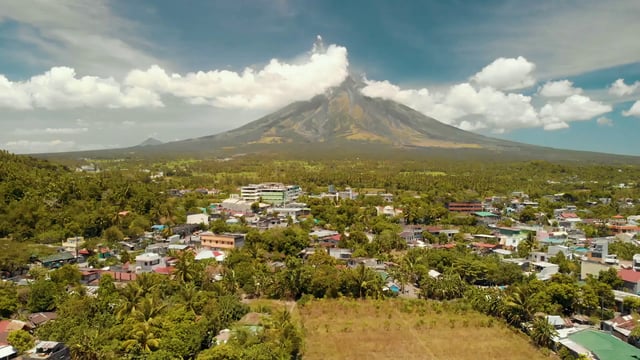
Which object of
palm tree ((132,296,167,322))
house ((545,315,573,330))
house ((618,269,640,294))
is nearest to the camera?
palm tree ((132,296,167,322))

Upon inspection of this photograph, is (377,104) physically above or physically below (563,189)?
above

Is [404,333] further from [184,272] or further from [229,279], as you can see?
[184,272]

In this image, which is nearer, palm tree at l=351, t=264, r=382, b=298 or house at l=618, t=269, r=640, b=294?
house at l=618, t=269, r=640, b=294

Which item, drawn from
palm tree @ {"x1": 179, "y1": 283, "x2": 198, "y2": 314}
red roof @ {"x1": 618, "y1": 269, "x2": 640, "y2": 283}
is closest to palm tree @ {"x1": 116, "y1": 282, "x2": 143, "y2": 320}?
palm tree @ {"x1": 179, "y1": 283, "x2": 198, "y2": 314}

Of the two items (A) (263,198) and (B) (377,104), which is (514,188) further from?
(B) (377,104)

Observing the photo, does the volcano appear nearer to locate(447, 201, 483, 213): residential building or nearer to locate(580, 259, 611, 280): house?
locate(447, 201, 483, 213): residential building

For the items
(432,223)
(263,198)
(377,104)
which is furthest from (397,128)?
(432,223)
